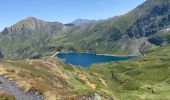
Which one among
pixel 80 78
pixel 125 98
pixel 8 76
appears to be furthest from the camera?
pixel 80 78

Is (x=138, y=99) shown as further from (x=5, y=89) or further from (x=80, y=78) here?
(x=5, y=89)

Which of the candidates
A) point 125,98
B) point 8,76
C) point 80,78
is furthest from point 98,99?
point 80,78

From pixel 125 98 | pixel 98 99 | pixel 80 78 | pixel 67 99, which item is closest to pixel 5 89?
pixel 67 99

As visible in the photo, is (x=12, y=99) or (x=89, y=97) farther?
(x=89, y=97)

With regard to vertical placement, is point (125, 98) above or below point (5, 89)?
below

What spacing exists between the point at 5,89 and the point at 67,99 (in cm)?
1322

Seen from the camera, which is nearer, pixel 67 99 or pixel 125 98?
pixel 67 99

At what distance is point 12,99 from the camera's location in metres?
56.6

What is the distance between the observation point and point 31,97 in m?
61.5

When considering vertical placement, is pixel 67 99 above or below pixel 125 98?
above

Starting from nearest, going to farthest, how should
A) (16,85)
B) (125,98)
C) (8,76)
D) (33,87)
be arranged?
(33,87) < (16,85) < (8,76) < (125,98)

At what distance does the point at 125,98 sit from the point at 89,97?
3570 inches

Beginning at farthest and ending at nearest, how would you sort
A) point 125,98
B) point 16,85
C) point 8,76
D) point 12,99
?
point 125,98 < point 8,76 < point 16,85 < point 12,99

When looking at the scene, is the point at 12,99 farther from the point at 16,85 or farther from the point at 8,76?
the point at 8,76
